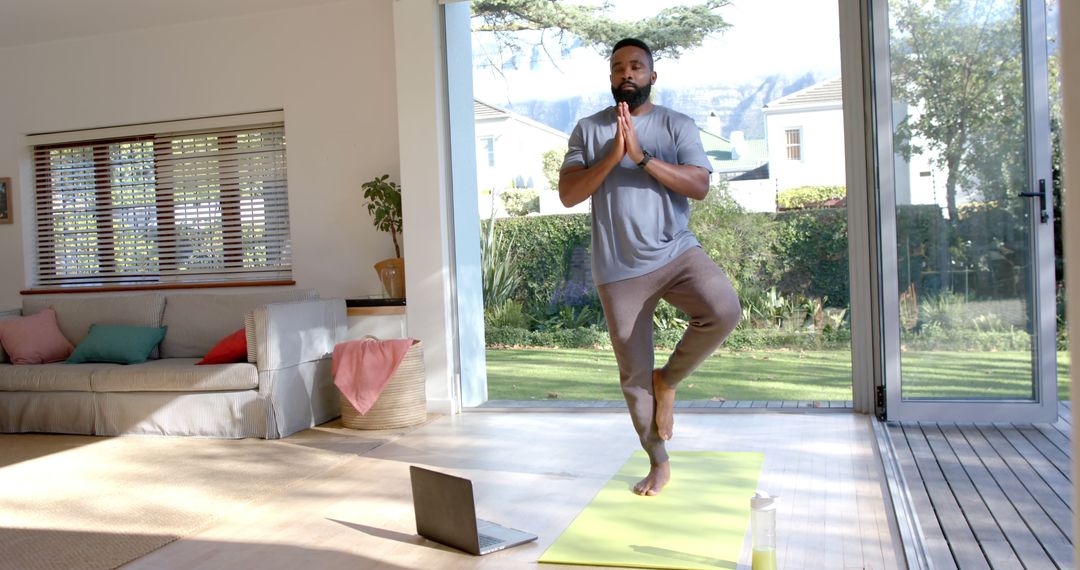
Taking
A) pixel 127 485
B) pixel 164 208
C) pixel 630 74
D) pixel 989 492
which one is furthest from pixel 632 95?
pixel 164 208

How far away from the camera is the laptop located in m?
2.92

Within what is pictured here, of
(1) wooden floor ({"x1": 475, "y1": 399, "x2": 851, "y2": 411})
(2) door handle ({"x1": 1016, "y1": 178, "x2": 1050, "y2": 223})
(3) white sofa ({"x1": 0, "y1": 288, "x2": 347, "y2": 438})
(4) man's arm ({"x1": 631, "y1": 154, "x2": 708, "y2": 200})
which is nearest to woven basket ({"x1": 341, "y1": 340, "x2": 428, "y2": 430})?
(3) white sofa ({"x1": 0, "y1": 288, "x2": 347, "y2": 438})

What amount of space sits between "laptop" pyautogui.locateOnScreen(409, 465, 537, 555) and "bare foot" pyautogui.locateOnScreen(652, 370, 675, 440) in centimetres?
68

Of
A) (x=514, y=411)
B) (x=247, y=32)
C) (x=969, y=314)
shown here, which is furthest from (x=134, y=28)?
(x=969, y=314)

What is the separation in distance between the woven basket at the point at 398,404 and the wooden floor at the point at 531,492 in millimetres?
153

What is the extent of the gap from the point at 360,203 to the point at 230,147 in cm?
109

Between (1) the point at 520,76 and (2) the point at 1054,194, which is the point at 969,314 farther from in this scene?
(1) the point at 520,76

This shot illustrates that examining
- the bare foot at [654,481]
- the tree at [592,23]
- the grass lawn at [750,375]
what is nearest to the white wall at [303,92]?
the tree at [592,23]

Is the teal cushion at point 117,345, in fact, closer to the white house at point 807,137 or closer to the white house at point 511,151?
the white house at point 511,151

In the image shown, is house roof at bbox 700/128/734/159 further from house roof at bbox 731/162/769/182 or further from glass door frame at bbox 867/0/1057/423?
glass door frame at bbox 867/0/1057/423

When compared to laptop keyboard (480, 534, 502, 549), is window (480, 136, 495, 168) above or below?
above

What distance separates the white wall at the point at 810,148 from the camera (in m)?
5.14

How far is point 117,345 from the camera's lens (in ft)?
18.5

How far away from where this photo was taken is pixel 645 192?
3436mm
